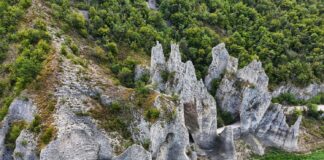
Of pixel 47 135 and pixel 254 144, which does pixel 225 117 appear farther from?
pixel 47 135

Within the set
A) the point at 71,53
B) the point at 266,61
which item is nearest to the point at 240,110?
the point at 266,61

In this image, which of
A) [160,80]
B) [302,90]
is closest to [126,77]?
[160,80]

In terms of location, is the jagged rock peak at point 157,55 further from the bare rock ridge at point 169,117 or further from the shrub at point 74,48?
the shrub at point 74,48

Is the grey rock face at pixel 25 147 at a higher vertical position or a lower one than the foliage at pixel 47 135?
lower

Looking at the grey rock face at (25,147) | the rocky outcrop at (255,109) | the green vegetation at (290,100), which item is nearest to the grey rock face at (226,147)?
the rocky outcrop at (255,109)

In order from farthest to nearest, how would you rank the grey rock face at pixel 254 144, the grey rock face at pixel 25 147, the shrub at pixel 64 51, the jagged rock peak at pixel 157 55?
the grey rock face at pixel 254 144, the jagged rock peak at pixel 157 55, the shrub at pixel 64 51, the grey rock face at pixel 25 147

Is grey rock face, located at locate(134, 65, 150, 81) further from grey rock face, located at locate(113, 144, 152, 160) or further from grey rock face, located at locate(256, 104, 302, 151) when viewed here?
grey rock face, located at locate(256, 104, 302, 151)
